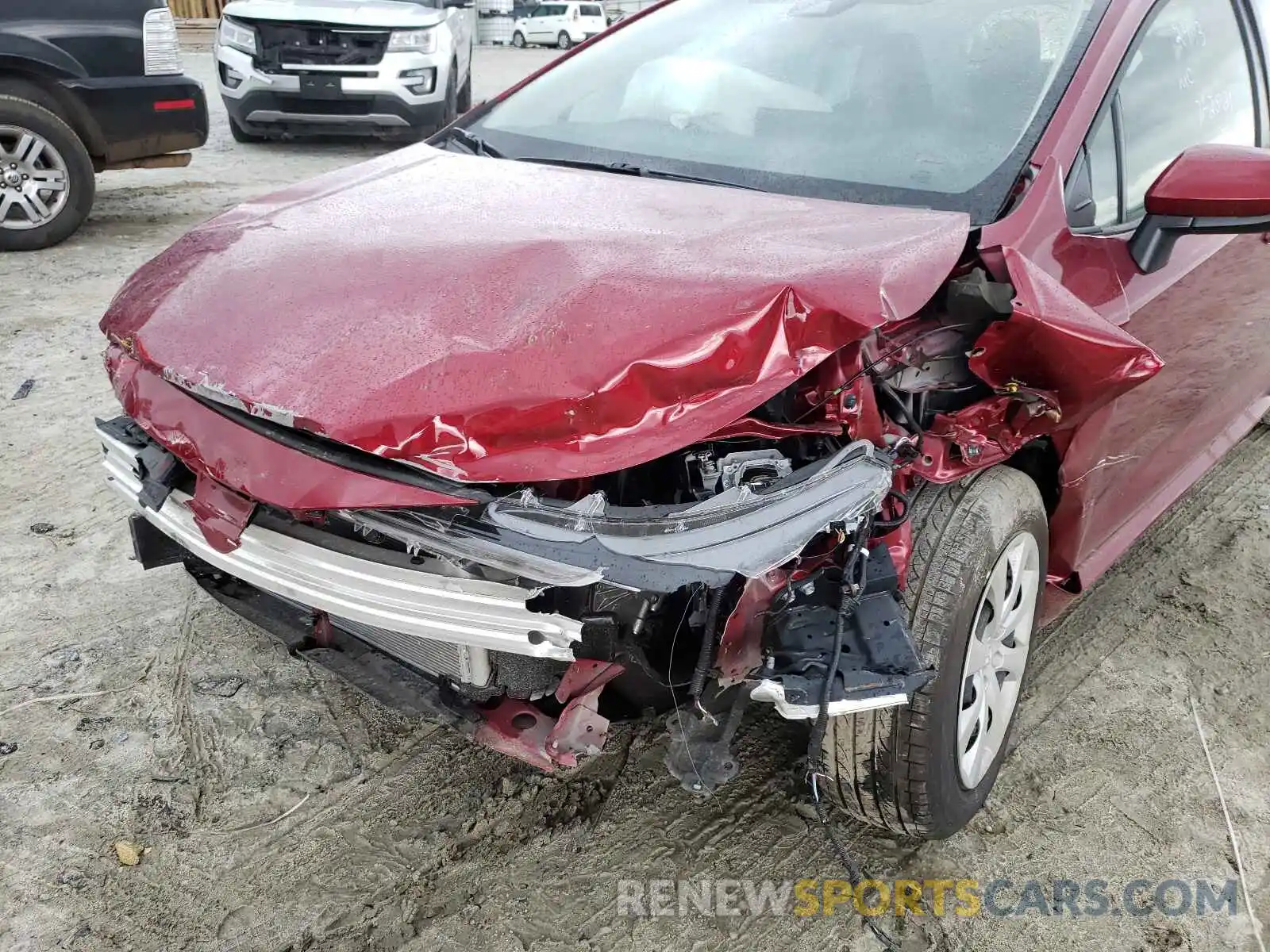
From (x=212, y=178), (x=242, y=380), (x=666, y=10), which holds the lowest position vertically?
(x=212, y=178)

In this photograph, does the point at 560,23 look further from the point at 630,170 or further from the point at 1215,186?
the point at 1215,186

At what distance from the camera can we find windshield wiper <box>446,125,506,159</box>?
2801 mm

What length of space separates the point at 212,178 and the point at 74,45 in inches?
88.4

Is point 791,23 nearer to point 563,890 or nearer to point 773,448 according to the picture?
point 773,448

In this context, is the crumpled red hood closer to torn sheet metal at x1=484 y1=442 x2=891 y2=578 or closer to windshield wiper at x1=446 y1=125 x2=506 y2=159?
torn sheet metal at x1=484 y1=442 x2=891 y2=578

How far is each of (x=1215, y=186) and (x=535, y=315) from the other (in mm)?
1482

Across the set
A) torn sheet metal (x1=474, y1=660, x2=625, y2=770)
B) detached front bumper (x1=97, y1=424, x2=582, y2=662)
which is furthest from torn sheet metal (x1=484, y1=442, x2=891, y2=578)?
torn sheet metal (x1=474, y1=660, x2=625, y2=770)

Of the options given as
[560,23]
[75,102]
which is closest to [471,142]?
[75,102]

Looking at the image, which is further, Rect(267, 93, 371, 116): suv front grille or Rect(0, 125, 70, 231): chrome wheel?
Rect(267, 93, 371, 116): suv front grille

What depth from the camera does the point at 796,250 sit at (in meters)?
1.85

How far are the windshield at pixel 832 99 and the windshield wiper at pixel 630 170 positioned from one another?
0.02 meters

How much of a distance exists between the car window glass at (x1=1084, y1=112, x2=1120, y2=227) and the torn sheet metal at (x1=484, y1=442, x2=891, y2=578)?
105 cm

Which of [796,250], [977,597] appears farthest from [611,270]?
[977,597]

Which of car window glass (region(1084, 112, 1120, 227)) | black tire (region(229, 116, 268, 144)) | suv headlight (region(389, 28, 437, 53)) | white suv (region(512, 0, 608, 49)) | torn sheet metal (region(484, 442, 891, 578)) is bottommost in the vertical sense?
white suv (region(512, 0, 608, 49))
